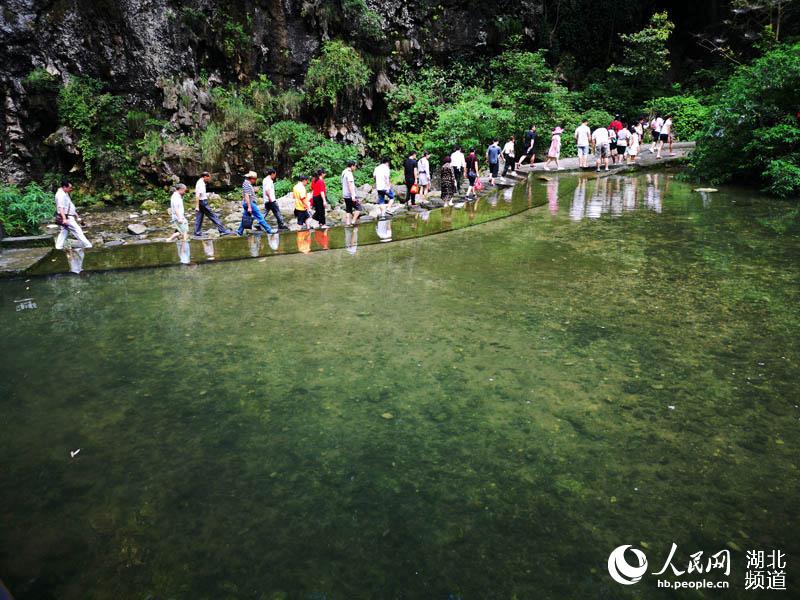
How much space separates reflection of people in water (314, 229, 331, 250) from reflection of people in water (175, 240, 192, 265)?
2375 millimetres

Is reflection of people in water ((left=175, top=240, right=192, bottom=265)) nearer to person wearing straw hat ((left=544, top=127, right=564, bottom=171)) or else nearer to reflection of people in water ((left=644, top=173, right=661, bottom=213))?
reflection of people in water ((left=644, top=173, right=661, bottom=213))

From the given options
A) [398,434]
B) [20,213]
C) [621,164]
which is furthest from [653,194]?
[20,213]

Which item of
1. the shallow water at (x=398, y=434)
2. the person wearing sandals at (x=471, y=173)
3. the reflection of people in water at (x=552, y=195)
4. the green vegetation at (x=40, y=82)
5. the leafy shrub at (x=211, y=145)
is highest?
the green vegetation at (x=40, y=82)

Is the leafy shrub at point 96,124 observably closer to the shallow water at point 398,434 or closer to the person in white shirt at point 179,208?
the person in white shirt at point 179,208

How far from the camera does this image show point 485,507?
318 cm

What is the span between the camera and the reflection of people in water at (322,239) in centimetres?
1004

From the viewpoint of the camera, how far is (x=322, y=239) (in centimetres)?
1077

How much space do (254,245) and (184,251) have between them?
4.24 feet

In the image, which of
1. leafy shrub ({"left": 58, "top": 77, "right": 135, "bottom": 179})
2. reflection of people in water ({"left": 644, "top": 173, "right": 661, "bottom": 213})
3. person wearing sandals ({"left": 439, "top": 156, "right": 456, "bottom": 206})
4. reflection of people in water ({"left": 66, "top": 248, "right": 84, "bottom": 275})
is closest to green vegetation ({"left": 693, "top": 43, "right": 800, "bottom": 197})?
reflection of people in water ({"left": 644, "top": 173, "right": 661, "bottom": 213})

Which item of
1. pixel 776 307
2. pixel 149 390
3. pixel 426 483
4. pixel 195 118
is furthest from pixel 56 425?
pixel 195 118

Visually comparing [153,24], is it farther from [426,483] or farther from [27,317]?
[426,483]

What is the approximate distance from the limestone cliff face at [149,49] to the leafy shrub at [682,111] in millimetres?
13316

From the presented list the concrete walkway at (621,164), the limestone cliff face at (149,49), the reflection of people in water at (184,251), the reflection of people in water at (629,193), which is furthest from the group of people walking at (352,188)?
the limestone cliff face at (149,49)

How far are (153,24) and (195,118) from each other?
387 centimetres
